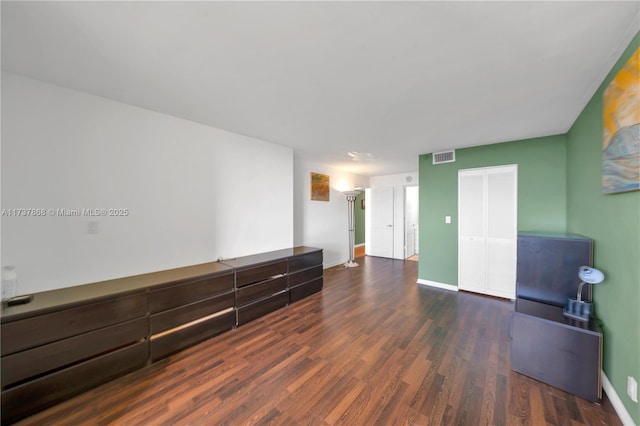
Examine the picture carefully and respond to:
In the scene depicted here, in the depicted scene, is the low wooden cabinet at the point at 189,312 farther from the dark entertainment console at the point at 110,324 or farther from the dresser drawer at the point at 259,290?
the dresser drawer at the point at 259,290

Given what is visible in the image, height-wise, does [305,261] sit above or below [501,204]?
below

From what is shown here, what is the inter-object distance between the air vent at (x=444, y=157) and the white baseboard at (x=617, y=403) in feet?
10.6

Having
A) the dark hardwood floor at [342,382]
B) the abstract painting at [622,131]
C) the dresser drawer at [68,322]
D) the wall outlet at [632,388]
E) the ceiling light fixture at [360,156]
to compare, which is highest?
the ceiling light fixture at [360,156]

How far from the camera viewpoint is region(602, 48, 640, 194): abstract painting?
139cm

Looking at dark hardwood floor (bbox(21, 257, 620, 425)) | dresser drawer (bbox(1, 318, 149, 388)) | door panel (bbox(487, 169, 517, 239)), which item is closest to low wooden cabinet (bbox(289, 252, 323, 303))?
dark hardwood floor (bbox(21, 257, 620, 425))

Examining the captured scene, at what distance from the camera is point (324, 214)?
5.58 meters

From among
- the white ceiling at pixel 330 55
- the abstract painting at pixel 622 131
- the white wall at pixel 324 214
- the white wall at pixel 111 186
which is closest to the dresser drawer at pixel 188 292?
the white wall at pixel 111 186

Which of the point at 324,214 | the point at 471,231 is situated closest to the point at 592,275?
the point at 471,231

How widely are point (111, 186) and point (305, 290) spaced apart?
285cm

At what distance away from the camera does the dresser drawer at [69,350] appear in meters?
1.56

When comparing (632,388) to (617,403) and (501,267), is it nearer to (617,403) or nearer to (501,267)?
(617,403)

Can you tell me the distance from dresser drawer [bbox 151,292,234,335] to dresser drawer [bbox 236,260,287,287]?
0.22 meters

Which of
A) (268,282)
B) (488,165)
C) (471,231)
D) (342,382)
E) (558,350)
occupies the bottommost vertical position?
(342,382)

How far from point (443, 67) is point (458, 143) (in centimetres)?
236
